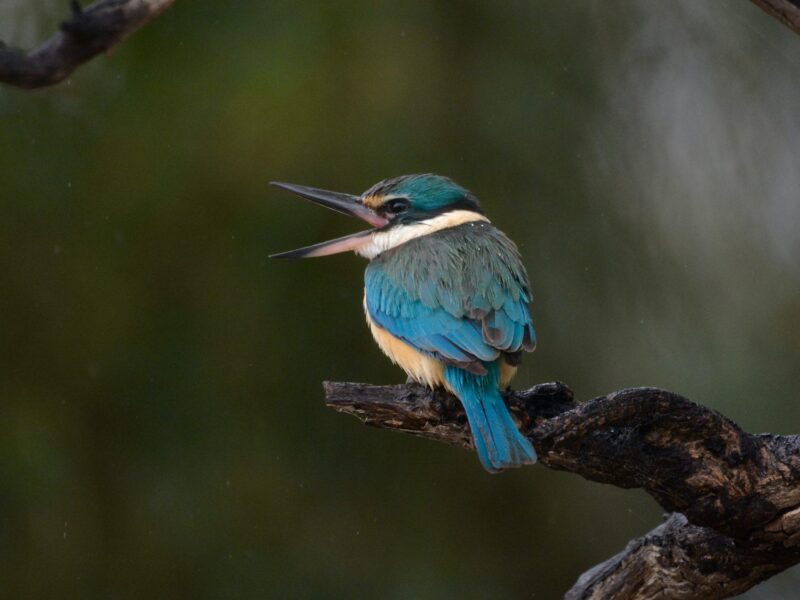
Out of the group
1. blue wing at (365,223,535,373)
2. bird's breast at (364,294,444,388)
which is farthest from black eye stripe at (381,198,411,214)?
bird's breast at (364,294,444,388)

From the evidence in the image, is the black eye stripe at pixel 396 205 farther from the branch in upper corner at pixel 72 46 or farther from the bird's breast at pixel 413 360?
the branch in upper corner at pixel 72 46

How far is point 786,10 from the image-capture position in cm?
288

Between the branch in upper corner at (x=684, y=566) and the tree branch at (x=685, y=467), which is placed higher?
the tree branch at (x=685, y=467)

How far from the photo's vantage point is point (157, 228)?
557 cm

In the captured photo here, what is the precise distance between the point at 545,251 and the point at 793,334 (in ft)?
4.26

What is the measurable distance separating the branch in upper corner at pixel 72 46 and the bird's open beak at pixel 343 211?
166 cm

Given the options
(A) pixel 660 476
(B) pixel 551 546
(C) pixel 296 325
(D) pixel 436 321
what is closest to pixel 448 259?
(D) pixel 436 321

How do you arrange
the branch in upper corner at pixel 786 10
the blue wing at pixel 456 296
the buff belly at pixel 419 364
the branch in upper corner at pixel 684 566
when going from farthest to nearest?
1. the buff belly at pixel 419 364
2. the blue wing at pixel 456 296
3. the branch in upper corner at pixel 684 566
4. the branch in upper corner at pixel 786 10

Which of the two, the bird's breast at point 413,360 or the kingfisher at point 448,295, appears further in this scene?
the bird's breast at point 413,360

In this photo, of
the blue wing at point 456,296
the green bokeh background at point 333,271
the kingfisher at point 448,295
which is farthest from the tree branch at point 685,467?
the green bokeh background at point 333,271

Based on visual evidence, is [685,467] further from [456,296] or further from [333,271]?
[333,271]

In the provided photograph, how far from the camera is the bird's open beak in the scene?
401 centimetres

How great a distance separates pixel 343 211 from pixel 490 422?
1166 millimetres

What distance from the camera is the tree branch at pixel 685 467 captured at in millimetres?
2988
